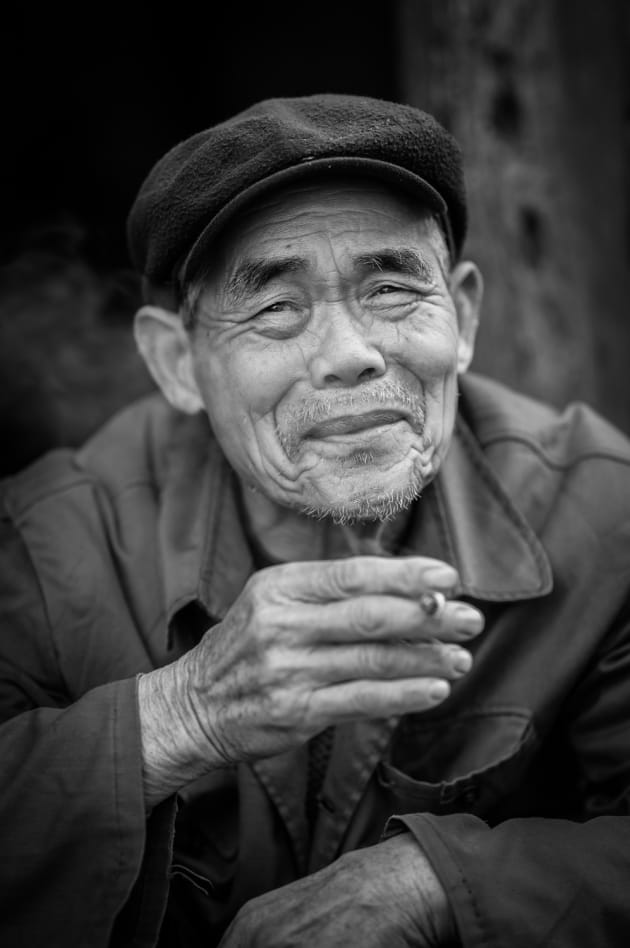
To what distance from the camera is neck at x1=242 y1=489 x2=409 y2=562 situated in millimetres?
2512

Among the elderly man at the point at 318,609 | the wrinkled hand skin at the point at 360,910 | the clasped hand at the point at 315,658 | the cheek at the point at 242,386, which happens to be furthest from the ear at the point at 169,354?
the wrinkled hand skin at the point at 360,910

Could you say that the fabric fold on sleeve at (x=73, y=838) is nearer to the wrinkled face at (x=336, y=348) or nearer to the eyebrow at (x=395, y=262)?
the wrinkled face at (x=336, y=348)

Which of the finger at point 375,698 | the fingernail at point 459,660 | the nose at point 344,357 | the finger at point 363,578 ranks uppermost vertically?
the nose at point 344,357

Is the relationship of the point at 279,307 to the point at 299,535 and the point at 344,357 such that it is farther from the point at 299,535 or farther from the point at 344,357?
the point at 299,535

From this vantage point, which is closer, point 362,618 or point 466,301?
point 362,618

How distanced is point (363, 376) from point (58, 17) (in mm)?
3297

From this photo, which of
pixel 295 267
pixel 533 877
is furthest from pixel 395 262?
pixel 533 877

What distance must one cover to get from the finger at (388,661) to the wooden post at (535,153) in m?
2.08

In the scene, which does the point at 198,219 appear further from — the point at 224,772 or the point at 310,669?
the point at 224,772

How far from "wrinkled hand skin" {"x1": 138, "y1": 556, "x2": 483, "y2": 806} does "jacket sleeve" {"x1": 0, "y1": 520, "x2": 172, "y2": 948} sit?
0.07 m

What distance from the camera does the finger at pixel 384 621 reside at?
1627 mm

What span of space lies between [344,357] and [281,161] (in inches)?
17.2

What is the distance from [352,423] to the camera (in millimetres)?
2061

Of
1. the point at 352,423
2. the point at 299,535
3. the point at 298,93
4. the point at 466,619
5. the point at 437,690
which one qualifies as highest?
the point at 298,93
